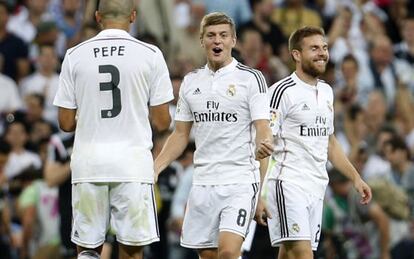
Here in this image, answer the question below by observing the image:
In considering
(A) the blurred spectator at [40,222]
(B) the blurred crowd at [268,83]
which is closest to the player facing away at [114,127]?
(B) the blurred crowd at [268,83]

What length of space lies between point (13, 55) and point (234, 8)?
3544mm

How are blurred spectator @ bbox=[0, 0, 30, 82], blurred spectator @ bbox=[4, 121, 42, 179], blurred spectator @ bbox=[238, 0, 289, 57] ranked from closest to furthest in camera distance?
1. blurred spectator @ bbox=[4, 121, 42, 179]
2. blurred spectator @ bbox=[0, 0, 30, 82]
3. blurred spectator @ bbox=[238, 0, 289, 57]

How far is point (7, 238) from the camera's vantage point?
16.6m

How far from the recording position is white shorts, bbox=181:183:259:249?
11508mm

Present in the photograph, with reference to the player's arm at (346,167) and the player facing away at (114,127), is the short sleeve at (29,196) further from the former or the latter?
the player facing away at (114,127)

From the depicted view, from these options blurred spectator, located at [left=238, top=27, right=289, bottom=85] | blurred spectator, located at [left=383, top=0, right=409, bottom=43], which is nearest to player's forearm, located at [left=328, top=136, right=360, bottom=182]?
blurred spectator, located at [left=238, top=27, right=289, bottom=85]

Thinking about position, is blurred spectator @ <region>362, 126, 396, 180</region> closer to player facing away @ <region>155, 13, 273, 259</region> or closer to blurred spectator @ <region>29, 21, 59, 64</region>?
blurred spectator @ <region>29, 21, 59, 64</region>

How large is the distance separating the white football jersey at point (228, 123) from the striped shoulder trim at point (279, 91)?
511mm

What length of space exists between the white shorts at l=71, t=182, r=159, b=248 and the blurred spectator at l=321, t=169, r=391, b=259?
6.36m

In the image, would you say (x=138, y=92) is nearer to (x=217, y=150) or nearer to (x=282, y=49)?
(x=217, y=150)

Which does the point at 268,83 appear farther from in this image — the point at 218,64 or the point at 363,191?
the point at 218,64

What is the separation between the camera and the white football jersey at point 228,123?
37.9 ft

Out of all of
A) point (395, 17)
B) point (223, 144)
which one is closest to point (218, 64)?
point (223, 144)

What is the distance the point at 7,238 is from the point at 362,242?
4.56m
